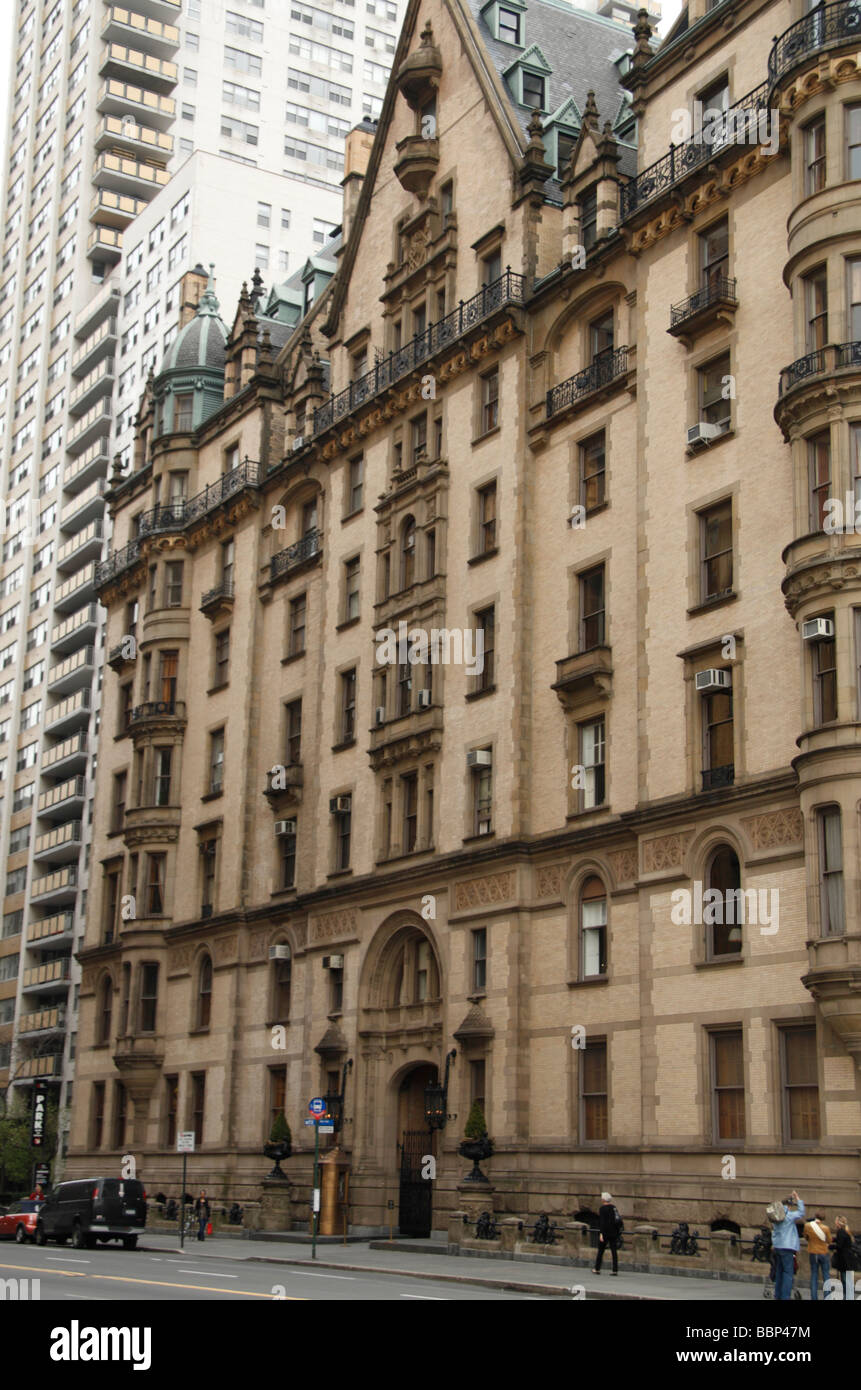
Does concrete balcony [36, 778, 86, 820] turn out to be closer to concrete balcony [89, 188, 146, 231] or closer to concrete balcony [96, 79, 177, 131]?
concrete balcony [89, 188, 146, 231]

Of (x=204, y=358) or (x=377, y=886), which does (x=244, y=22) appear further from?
(x=377, y=886)

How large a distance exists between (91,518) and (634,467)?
58171 mm

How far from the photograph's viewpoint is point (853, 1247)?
2708 centimetres

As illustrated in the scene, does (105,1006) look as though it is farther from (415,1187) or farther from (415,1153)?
(415,1187)

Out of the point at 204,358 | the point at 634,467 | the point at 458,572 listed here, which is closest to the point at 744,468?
the point at 634,467

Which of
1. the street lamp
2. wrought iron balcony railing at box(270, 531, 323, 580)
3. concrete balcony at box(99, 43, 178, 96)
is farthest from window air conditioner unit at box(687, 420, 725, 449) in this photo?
concrete balcony at box(99, 43, 178, 96)

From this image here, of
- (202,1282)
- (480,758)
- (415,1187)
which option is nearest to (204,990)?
(415,1187)

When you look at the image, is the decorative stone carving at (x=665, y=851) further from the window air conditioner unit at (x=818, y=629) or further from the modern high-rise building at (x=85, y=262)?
the modern high-rise building at (x=85, y=262)

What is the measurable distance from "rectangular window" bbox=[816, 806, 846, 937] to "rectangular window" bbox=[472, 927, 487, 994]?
1269cm

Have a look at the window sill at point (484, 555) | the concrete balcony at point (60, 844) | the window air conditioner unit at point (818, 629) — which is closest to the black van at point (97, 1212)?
the window sill at point (484, 555)

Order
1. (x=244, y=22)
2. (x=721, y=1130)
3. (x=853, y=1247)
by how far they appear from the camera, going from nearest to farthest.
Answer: (x=853, y=1247) → (x=721, y=1130) → (x=244, y=22)

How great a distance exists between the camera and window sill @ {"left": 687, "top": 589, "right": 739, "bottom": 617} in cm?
3588

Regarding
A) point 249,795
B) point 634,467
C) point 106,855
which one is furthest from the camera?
point 106,855

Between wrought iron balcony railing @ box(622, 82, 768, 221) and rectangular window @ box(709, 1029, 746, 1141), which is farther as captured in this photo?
wrought iron balcony railing @ box(622, 82, 768, 221)
